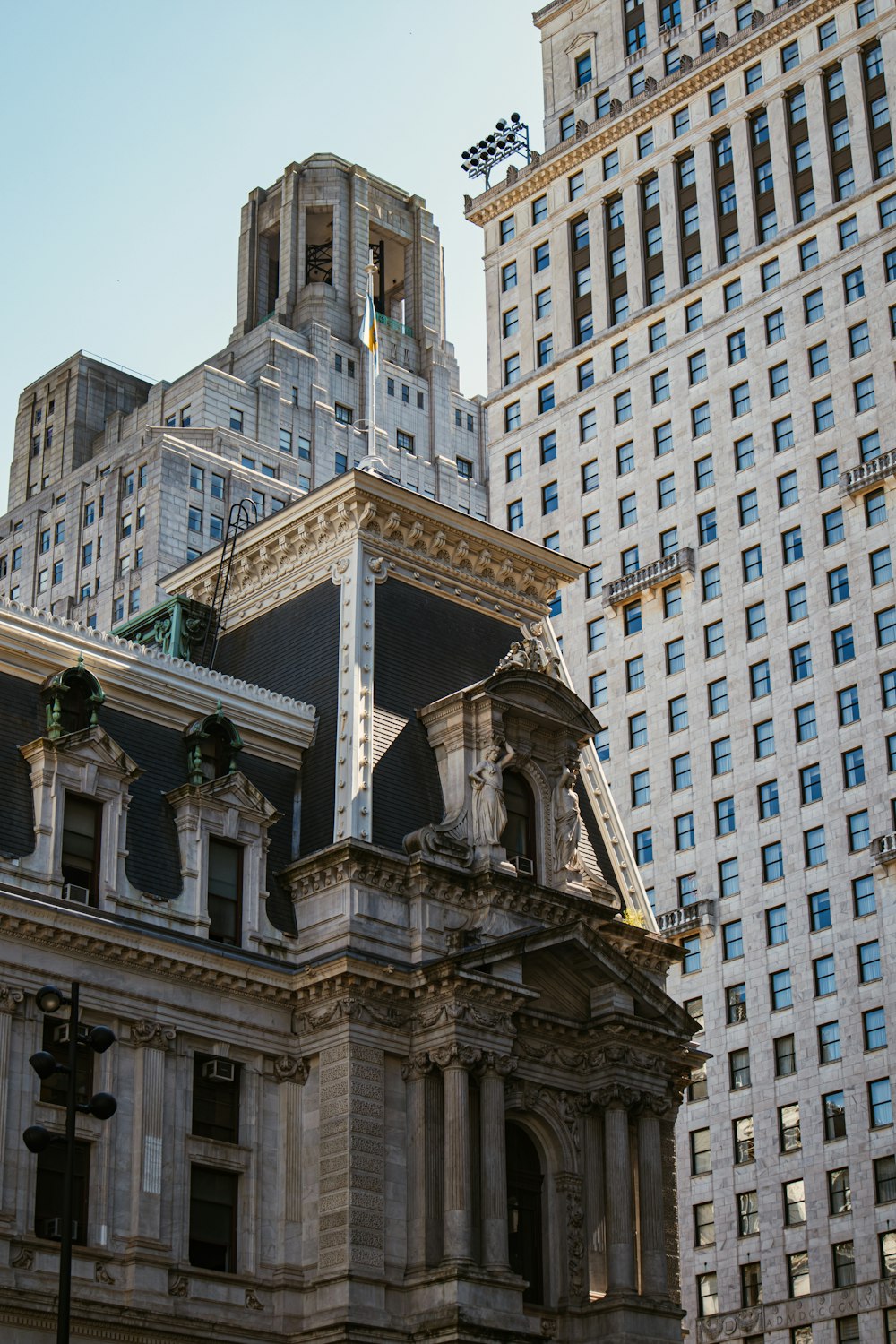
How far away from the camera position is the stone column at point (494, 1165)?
151 feet

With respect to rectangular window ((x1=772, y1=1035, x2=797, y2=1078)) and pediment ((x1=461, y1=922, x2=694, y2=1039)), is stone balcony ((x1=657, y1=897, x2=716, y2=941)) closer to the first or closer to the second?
rectangular window ((x1=772, y1=1035, x2=797, y2=1078))

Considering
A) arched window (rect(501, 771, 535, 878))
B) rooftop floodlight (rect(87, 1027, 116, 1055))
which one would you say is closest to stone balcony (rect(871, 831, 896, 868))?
arched window (rect(501, 771, 535, 878))

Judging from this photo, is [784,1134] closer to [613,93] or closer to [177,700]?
[177,700]

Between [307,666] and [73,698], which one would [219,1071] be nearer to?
[73,698]

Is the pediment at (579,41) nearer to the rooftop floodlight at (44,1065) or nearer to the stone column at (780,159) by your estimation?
the stone column at (780,159)

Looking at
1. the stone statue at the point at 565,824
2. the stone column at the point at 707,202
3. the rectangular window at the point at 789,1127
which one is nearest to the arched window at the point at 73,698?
the stone statue at the point at 565,824

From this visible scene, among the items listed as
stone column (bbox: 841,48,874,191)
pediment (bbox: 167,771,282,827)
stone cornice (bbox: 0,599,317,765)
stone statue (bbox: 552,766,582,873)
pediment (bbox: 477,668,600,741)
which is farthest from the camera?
stone column (bbox: 841,48,874,191)

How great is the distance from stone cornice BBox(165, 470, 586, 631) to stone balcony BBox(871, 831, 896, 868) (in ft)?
99.4

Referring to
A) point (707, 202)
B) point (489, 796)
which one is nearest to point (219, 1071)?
point (489, 796)

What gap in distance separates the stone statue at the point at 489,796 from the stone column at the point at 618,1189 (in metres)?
6.39

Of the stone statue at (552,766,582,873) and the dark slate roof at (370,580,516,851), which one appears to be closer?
the dark slate roof at (370,580,516,851)

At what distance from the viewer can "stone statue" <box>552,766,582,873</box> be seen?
52438 mm

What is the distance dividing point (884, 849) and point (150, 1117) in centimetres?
4712

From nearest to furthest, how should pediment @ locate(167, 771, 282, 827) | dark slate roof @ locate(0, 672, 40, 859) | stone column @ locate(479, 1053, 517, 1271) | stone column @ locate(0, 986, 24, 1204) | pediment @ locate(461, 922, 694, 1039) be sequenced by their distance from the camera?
stone column @ locate(0, 986, 24, 1204) < dark slate roof @ locate(0, 672, 40, 859) < stone column @ locate(479, 1053, 517, 1271) < pediment @ locate(167, 771, 282, 827) < pediment @ locate(461, 922, 694, 1039)
